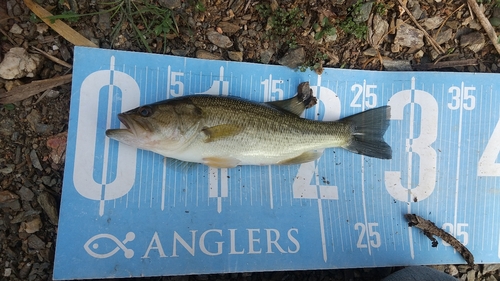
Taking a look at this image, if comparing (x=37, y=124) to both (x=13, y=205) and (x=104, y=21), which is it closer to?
(x=13, y=205)

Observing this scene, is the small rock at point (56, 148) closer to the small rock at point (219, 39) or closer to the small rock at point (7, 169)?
the small rock at point (7, 169)

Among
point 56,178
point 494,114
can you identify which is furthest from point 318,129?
point 56,178

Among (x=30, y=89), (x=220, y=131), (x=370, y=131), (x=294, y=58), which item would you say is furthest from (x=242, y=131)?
(x=30, y=89)

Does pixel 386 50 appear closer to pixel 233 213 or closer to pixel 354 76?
pixel 354 76

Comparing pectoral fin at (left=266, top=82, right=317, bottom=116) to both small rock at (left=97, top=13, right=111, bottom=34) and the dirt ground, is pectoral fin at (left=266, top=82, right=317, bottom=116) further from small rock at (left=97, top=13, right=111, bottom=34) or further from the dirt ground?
small rock at (left=97, top=13, right=111, bottom=34)

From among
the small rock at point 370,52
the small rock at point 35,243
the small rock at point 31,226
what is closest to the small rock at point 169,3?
the small rock at point 370,52

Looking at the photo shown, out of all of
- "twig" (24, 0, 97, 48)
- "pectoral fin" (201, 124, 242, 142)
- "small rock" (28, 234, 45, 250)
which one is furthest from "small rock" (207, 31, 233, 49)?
"small rock" (28, 234, 45, 250)
